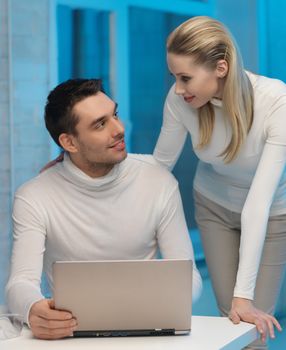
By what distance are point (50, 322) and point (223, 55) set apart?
92 centimetres

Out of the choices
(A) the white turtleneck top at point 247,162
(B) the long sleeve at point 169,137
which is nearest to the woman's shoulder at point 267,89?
(A) the white turtleneck top at point 247,162

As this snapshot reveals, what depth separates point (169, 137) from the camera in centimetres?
230

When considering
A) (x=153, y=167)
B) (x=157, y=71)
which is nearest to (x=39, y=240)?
(x=153, y=167)

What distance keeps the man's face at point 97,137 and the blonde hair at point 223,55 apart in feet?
0.83

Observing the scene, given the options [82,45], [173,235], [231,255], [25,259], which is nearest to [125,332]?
[25,259]

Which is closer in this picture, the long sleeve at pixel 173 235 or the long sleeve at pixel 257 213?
the long sleeve at pixel 257 213

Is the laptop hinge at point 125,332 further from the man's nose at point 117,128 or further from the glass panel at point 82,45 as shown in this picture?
the glass panel at point 82,45

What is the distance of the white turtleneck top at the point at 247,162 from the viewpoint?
2.00 m

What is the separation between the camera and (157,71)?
17.4ft

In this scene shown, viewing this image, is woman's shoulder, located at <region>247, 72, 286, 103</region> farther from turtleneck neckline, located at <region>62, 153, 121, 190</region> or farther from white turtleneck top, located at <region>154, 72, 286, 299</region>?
turtleneck neckline, located at <region>62, 153, 121, 190</region>

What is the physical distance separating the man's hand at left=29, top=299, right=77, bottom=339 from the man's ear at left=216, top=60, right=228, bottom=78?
0.83m

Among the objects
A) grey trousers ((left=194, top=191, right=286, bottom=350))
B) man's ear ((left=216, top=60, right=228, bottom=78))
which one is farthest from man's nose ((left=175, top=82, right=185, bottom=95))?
grey trousers ((left=194, top=191, right=286, bottom=350))

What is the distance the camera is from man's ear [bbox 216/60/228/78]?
2074 mm

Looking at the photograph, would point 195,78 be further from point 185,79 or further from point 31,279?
point 31,279
